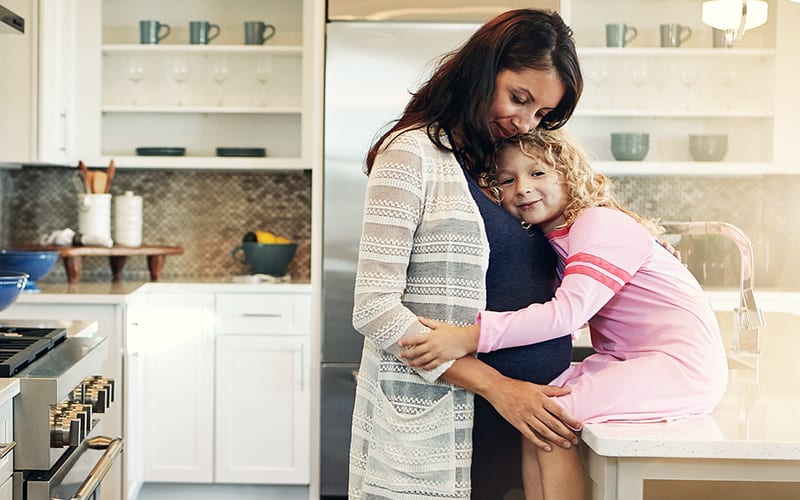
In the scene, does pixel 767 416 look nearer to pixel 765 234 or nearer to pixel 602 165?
pixel 602 165

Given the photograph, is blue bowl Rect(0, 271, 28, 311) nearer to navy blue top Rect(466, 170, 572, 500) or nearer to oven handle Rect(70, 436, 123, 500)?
oven handle Rect(70, 436, 123, 500)

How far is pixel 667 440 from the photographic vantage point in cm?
144

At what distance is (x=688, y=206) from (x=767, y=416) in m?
2.74

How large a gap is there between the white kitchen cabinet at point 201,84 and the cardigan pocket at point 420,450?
2.46 metres

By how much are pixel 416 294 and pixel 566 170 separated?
0.37 metres

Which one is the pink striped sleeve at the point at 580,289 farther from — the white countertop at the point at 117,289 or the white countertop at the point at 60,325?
the white countertop at the point at 117,289

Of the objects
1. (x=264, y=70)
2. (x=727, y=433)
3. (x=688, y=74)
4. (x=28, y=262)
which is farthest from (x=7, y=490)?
(x=688, y=74)

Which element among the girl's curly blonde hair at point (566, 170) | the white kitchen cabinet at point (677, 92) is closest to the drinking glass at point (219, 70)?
the white kitchen cabinet at point (677, 92)

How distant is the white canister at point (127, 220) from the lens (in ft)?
13.0

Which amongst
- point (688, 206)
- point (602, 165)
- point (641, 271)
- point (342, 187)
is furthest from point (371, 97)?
point (641, 271)

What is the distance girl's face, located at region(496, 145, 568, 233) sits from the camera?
173 centimetres

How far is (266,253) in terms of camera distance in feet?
13.0

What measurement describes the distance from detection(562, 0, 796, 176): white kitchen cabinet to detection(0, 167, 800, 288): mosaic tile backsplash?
0.28m

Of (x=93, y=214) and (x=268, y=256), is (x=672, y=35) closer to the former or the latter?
(x=268, y=256)
